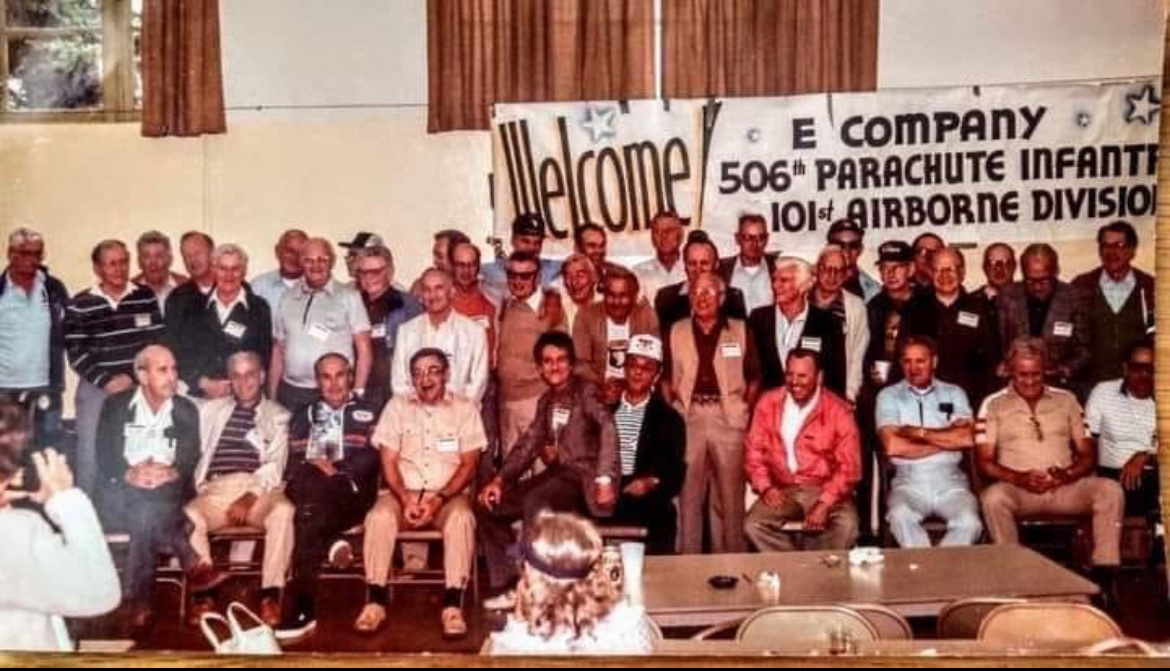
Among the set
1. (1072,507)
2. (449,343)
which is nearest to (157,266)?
(449,343)

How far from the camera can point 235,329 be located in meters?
5.33

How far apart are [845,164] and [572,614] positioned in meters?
1.63

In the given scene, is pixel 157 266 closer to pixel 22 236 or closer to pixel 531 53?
pixel 22 236

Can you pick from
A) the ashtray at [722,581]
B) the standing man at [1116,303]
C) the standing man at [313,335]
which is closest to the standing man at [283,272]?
the standing man at [313,335]

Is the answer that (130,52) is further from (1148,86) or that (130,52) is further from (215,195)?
(1148,86)

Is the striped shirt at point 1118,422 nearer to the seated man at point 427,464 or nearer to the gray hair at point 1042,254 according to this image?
the gray hair at point 1042,254

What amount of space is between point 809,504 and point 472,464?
105 centimetres

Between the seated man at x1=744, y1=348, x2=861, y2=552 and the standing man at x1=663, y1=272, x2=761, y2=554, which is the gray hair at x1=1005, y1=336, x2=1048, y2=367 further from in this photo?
the standing man at x1=663, y1=272, x2=761, y2=554

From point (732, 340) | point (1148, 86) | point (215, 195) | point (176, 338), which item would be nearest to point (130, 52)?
point (215, 195)

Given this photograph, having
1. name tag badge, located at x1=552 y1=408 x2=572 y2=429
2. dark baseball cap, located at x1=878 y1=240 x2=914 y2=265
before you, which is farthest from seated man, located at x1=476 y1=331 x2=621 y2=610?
dark baseball cap, located at x1=878 y1=240 x2=914 y2=265

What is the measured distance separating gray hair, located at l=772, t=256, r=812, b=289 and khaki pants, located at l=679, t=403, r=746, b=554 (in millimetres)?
463

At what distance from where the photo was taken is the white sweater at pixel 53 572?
16.5 ft

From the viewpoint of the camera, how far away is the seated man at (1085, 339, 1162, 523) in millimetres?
5207

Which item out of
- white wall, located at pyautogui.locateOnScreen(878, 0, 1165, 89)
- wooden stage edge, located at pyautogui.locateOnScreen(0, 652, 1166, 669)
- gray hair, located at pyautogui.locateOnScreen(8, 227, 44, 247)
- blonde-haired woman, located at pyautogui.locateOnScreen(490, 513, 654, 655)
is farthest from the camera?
gray hair, located at pyautogui.locateOnScreen(8, 227, 44, 247)
